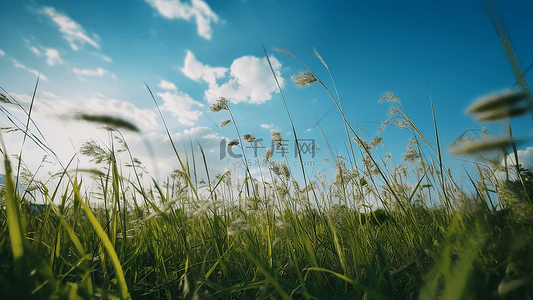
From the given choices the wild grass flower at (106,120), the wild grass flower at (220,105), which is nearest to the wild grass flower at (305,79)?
the wild grass flower at (220,105)

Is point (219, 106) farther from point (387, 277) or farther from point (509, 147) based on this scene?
point (509, 147)

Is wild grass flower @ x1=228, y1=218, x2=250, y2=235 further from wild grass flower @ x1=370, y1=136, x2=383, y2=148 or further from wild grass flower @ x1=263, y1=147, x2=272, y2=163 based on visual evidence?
wild grass flower @ x1=370, y1=136, x2=383, y2=148

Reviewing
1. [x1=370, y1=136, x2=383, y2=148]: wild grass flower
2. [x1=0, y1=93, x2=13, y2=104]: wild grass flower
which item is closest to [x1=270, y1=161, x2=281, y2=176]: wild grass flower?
[x1=370, y1=136, x2=383, y2=148]: wild grass flower

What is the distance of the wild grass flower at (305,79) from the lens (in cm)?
165

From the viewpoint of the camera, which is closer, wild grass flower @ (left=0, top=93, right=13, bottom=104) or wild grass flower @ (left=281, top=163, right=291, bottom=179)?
wild grass flower @ (left=0, top=93, right=13, bottom=104)

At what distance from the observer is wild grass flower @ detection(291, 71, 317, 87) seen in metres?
1.65

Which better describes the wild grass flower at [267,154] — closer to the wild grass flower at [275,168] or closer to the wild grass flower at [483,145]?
the wild grass flower at [275,168]

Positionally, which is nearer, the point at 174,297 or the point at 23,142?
the point at 174,297

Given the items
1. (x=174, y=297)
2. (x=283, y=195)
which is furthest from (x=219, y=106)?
(x=174, y=297)

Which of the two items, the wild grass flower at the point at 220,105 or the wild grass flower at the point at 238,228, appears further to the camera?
the wild grass flower at the point at 220,105

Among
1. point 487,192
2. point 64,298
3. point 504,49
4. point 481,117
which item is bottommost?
point 64,298

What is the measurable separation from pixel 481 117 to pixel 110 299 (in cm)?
203

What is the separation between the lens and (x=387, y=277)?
0.78 metres

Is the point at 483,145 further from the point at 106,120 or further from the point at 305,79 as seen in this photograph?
the point at 106,120
